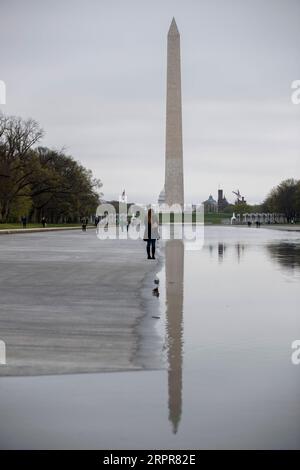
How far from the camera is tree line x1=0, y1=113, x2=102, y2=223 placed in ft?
231

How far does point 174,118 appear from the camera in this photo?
78500mm

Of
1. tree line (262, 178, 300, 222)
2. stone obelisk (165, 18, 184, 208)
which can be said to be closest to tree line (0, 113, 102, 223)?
stone obelisk (165, 18, 184, 208)

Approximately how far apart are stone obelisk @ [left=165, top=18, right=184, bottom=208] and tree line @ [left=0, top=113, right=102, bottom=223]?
12204 mm

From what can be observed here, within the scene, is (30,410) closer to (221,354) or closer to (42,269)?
(221,354)

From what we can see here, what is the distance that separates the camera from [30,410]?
5047mm

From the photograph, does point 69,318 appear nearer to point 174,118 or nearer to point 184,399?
point 184,399

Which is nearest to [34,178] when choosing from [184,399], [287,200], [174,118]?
[174,118]

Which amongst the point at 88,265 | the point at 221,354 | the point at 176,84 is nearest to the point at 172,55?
the point at 176,84

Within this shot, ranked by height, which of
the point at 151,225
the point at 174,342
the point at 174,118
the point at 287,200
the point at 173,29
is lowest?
the point at 174,342

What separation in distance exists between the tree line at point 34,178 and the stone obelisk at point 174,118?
40.0 ft

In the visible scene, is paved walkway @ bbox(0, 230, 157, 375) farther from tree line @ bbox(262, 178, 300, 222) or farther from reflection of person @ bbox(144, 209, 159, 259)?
tree line @ bbox(262, 178, 300, 222)

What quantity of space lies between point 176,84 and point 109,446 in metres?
75.4

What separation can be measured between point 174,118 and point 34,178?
1646 cm

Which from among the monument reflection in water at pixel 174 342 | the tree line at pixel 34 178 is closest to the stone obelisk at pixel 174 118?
the tree line at pixel 34 178
